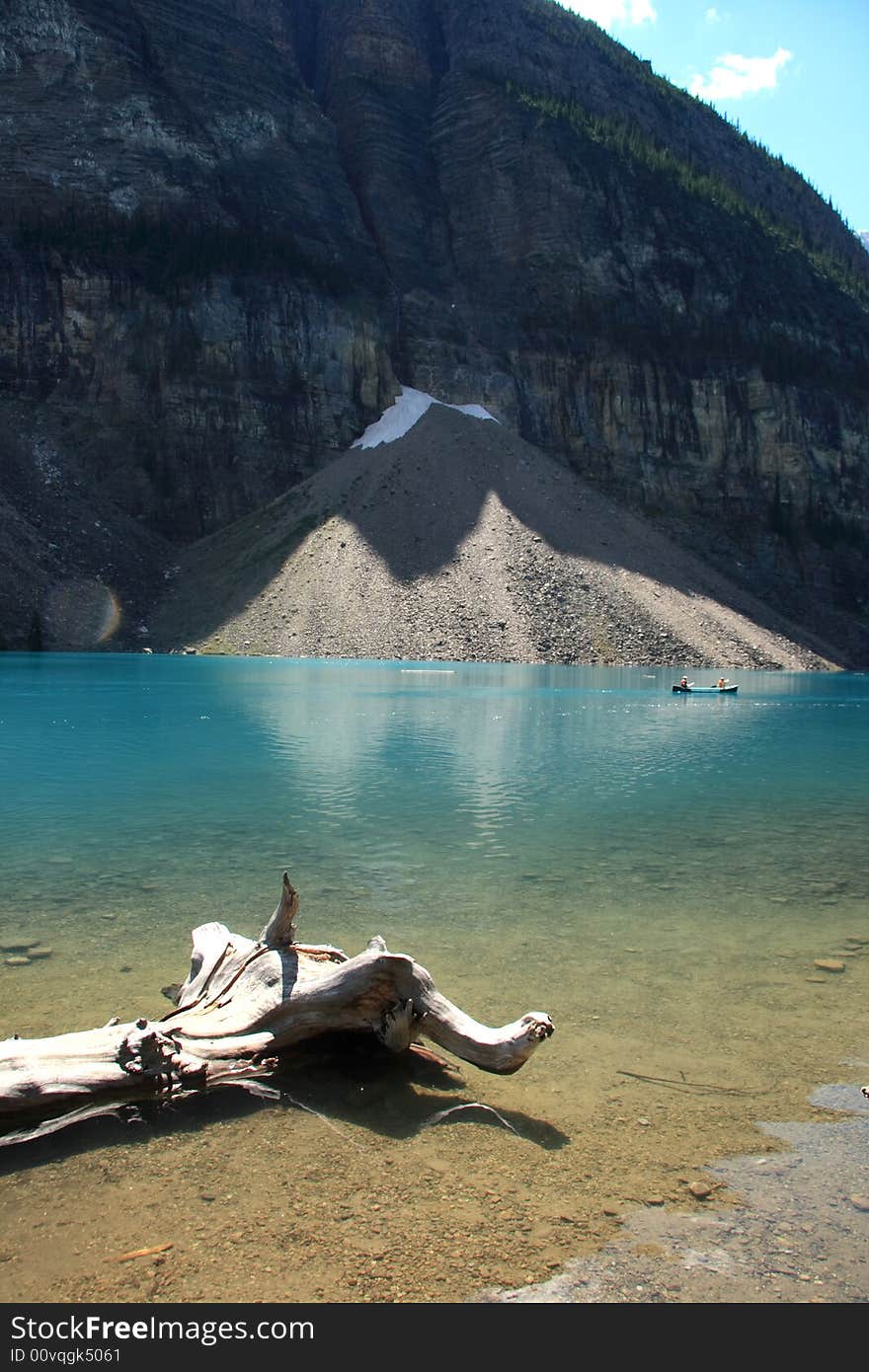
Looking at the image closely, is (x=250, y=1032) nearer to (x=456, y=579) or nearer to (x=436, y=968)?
(x=436, y=968)

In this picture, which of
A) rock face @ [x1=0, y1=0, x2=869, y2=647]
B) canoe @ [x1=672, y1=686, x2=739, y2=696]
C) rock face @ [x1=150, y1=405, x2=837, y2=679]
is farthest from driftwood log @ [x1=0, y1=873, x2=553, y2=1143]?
rock face @ [x1=0, y1=0, x2=869, y2=647]

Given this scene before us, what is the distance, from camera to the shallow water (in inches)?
188

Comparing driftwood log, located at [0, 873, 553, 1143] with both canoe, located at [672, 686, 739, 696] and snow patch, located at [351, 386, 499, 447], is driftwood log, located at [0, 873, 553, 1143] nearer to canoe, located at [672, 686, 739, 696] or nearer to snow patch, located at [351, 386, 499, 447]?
canoe, located at [672, 686, 739, 696]

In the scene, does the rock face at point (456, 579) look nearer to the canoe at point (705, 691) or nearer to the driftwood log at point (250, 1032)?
the canoe at point (705, 691)

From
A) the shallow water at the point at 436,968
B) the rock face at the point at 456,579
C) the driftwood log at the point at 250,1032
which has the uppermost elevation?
the rock face at the point at 456,579

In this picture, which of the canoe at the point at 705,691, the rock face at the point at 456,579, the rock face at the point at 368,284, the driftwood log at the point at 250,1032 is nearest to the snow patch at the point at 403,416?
the rock face at the point at 368,284

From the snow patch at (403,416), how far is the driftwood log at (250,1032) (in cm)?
8278

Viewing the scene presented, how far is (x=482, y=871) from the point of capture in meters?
12.2

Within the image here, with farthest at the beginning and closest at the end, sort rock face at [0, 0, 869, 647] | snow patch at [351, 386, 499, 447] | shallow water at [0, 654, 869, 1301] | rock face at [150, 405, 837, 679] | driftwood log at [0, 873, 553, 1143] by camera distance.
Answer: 1. snow patch at [351, 386, 499, 447]
2. rock face at [0, 0, 869, 647]
3. rock face at [150, 405, 837, 679]
4. driftwood log at [0, 873, 553, 1143]
5. shallow water at [0, 654, 869, 1301]

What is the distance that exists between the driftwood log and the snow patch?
82.8 metres

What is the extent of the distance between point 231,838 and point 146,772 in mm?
6168

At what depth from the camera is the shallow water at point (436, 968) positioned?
15.6 ft

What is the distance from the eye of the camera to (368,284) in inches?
3819

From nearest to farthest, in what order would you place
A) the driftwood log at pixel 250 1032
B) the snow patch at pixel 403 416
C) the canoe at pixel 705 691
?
the driftwood log at pixel 250 1032 → the canoe at pixel 705 691 → the snow patch at pixel 403 416
